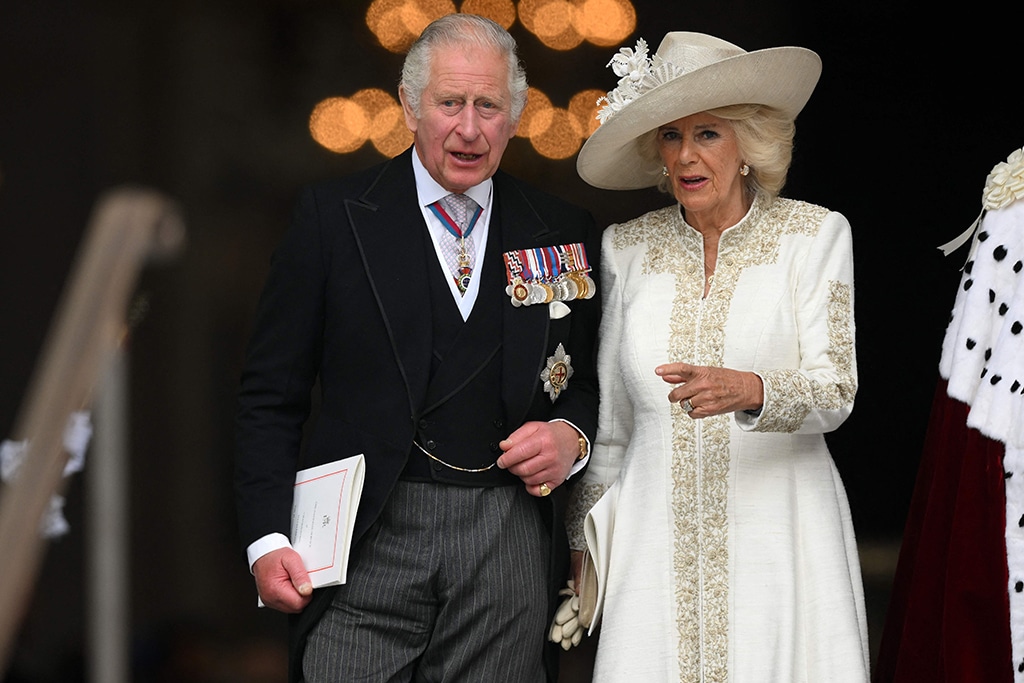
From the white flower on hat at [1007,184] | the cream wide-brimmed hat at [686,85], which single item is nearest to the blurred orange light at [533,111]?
the cream wide-brimmed hat at [686,85]

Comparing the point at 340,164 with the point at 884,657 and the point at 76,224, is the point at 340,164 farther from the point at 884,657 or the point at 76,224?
the point at 884,657

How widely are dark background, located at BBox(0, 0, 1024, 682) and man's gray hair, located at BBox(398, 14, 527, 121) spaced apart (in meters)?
1.66

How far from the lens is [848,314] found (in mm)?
2770

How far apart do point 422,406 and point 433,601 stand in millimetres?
379

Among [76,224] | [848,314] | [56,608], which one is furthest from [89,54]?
[848,314]

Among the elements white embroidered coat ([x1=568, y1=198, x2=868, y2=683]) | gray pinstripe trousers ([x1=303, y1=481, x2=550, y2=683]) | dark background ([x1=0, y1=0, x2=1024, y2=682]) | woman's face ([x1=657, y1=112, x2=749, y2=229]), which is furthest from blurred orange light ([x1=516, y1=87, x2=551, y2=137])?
gray pinstripe trousers ([x1=303, y1=481, x2=550, y2=683])

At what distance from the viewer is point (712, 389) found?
100 inches

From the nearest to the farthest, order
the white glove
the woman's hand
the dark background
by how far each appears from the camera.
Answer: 1. the woman's hand
2. the white glove
3. the dark background

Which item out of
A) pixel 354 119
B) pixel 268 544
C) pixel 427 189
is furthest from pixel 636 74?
pixel 354 119

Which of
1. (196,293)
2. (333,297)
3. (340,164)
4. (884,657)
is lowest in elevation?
(884,657)

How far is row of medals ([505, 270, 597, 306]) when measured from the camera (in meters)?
2.84

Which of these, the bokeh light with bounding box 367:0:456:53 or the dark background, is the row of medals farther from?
the bokeh light with bounding box 367:0:456:53

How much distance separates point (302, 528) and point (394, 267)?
536 mm

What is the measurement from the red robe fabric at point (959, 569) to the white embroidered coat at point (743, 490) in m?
0.18
